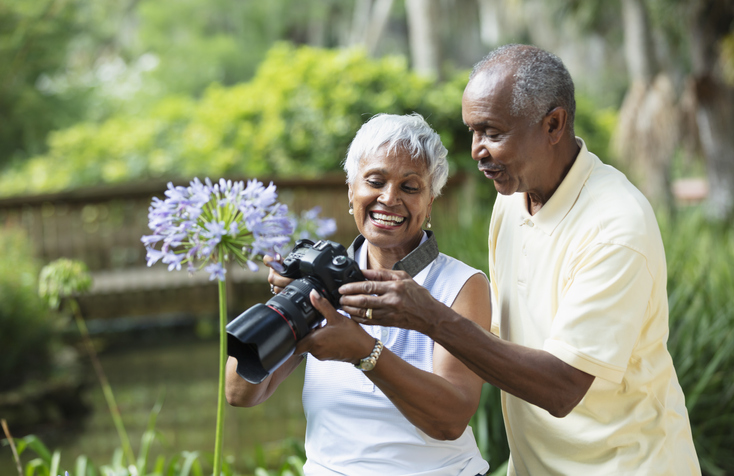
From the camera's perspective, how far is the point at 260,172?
9805 mm

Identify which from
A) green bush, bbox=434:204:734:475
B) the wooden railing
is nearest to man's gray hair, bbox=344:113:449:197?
green bush, bbox=434:204:734:475

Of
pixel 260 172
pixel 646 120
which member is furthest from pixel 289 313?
pixel 646 120

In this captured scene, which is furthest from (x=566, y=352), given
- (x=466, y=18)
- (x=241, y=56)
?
(x=241, y=56)

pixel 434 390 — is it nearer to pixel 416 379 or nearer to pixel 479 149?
pixel 416 379

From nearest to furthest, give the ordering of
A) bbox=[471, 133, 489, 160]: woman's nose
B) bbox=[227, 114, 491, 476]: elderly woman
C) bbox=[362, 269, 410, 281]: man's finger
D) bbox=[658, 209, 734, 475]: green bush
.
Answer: bbox=[362, 269, 410, 281]: man's finger
bbox=[227, 114, 491, 476]: elderly woman
bbox=[471, 133, 489, 160]: woman's nose
bbox=[658, 209, 734, 475]: green bush

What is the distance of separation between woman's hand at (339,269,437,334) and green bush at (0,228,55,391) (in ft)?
18.3

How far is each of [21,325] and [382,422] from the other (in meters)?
5.68

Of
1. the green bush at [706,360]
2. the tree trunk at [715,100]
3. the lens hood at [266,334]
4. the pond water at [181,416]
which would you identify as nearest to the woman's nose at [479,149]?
the lens hood at [266,334]

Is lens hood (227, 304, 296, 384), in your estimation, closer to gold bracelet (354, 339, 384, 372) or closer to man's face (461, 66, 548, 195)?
gold bracelet (354, 339, 384, 372)

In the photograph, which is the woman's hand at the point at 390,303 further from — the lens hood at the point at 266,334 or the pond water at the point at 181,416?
the pond water at the point at 181,416

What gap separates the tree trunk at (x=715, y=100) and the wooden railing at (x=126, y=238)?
3172 mm

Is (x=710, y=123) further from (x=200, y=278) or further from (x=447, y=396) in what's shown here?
(x=447, y=396)

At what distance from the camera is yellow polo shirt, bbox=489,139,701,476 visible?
65.6 inches

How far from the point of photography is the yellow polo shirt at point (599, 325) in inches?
65.6
